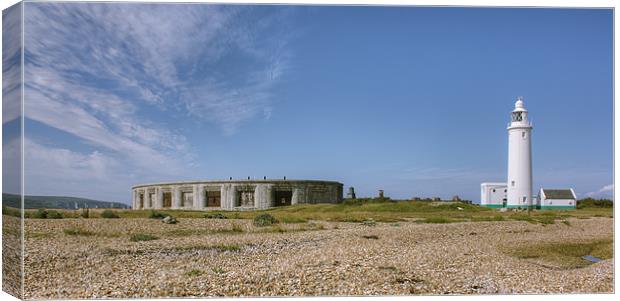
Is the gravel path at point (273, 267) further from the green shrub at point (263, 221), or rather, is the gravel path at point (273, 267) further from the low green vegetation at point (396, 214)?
the green shrub at point (263, 221)

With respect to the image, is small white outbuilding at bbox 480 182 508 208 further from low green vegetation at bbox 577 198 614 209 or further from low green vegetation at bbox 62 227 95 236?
low green vegetation at bbox 62 227 95 236

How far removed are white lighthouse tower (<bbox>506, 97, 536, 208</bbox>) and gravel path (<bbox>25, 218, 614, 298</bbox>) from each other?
188 inches

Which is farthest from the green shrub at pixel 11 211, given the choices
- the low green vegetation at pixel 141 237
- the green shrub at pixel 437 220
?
the green shrub at pixel 437 220

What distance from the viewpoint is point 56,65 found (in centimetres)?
1148

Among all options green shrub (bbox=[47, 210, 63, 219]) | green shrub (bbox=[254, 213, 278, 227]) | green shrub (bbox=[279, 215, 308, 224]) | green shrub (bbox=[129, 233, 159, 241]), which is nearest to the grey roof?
green shrub (bbox=[279, 215, 308, 224])

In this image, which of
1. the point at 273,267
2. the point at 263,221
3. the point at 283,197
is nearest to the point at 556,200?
the point at 263,221

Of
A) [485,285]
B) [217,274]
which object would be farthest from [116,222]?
[485,285]

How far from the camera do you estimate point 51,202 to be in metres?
12.9

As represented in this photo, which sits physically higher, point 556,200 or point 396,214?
point 556,200

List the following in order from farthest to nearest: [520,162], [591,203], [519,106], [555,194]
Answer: [520,162] < [555,194] < [591,203] < [519,106]

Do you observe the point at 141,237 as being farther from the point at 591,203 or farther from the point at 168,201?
the point at 168,201

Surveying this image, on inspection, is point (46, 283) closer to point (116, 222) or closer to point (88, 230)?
point (88, 230)

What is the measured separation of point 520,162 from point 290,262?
1495 cm

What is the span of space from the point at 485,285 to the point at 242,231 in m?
9.12
